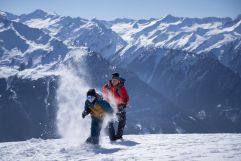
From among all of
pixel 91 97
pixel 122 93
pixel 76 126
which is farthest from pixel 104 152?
pixel 76 126

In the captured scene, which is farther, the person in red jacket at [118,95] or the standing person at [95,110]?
the person in red jacket at [118,95]

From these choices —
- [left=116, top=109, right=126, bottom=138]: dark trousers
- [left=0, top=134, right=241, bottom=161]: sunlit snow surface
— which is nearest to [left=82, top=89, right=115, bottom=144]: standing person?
[left=0, top=134, right=241, bottom=161]: sunlit snow surface

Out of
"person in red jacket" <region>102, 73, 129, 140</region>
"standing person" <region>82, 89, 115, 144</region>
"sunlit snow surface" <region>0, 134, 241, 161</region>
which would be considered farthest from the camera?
"person in red jacket" <region>102, 73, 129, 140</region>

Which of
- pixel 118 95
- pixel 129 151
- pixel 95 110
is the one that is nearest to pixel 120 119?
pixel 118 95

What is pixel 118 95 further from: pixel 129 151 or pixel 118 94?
pixel 129 151

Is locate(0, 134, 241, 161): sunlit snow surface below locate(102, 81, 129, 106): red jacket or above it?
below

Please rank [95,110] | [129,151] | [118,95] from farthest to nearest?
[118,95] → [95,110] → [129,151]

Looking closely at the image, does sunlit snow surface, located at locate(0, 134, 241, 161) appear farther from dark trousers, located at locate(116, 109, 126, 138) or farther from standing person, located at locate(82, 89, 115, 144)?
dark trousers, located at locate(116, 109, 126, 138)

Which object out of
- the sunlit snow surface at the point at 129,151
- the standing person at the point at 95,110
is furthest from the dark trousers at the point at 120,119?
the standing person at the point at 95,110

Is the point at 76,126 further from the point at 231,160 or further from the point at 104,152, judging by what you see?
the point at 231,160

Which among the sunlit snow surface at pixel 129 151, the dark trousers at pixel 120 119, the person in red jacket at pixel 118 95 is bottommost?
the sunlit snow surface at pixel 129 151

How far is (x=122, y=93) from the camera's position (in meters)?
17.7

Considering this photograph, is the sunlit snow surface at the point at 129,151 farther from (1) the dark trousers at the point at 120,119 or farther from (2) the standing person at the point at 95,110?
(1) the dark trousers at the point at 120,119

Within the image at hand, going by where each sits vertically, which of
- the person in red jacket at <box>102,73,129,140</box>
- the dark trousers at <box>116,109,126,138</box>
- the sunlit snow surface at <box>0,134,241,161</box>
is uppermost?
the person in red jacket at <box>102,73,129,140</box>
